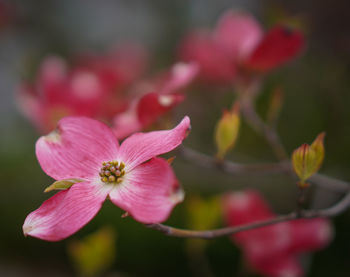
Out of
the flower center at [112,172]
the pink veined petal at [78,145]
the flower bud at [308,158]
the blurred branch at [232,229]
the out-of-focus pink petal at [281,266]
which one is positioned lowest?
the out-of-focus pink petal at [281,266]

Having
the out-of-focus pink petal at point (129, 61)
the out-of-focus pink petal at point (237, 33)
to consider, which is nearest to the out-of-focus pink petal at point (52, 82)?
the out-of-focus pink petal at point (129, 61)

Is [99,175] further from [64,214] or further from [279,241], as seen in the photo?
[279,241]

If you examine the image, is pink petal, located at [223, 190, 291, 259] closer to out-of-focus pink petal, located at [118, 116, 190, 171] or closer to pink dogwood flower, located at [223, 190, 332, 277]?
pink dogwood flower, located at [223, 190, 332, 277]

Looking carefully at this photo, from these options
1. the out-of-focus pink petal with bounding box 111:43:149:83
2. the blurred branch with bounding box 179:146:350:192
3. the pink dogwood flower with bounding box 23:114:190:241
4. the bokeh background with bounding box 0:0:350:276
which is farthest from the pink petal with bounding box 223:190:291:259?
the out-of-focus pink petal with bounding box 111:43:149:83

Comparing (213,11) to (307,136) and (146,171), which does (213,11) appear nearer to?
(307,136)

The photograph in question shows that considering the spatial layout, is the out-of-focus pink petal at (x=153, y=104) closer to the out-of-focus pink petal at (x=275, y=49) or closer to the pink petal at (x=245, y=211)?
the out-of-focus pink petal at (x=275, y=49)

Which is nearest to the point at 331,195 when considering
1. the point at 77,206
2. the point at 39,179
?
the point at 77,206

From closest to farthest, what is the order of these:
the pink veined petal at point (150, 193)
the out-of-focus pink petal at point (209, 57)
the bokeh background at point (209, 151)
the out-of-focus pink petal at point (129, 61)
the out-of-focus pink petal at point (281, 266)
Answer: the pink veined petal at point (150, 193) → the out-of-focus pink petal at point (281, 266) → the out-of-focus pink petal at point (209, 57) → the bokeh background at point (209, 151) → the out-of-focus pink petal at point (129, 61)
